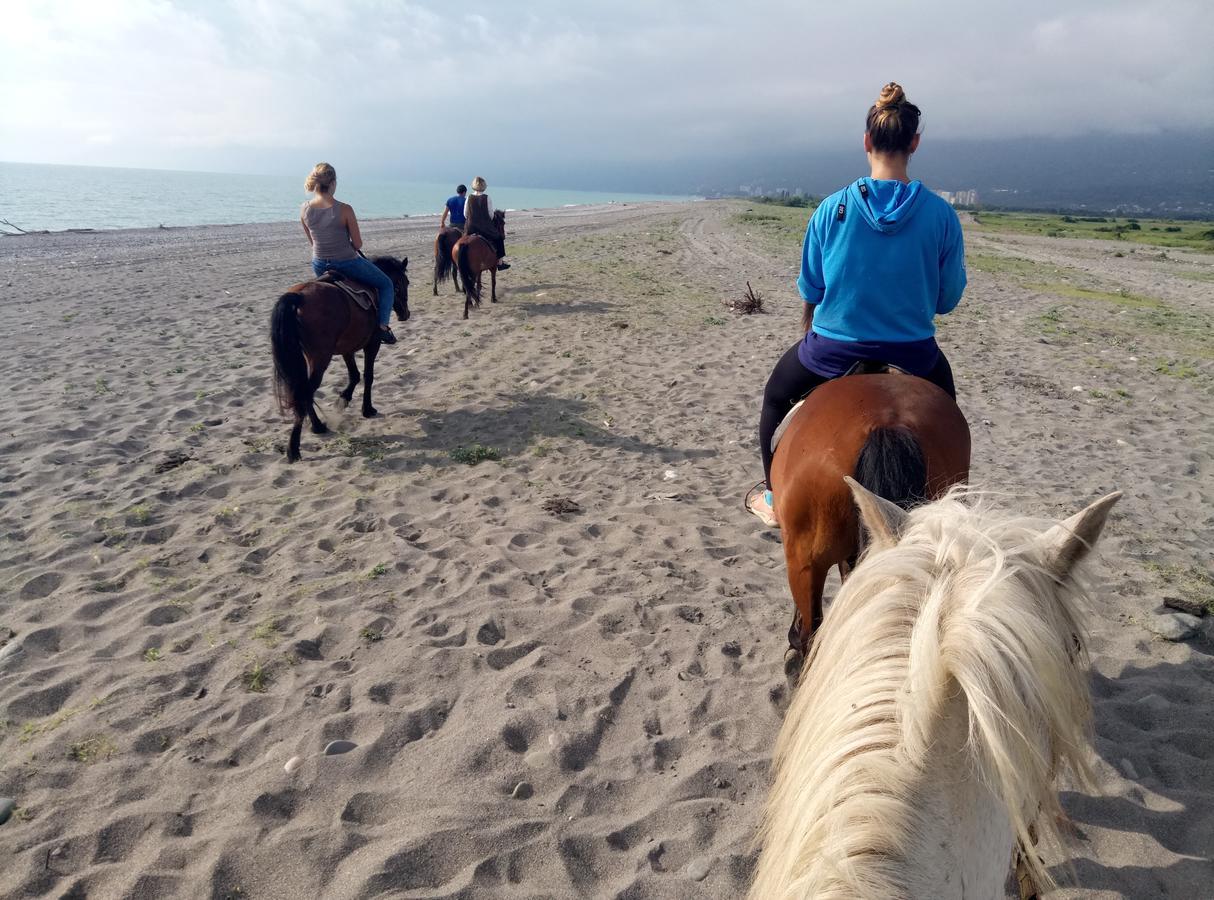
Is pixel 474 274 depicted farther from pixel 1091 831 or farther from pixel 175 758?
pixel 1091 831

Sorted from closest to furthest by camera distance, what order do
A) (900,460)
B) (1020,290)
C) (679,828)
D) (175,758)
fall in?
(900,460) → (679,828) → (175,758) → (1020,290)

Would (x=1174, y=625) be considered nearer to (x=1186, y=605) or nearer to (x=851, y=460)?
(x=1186, y=605)

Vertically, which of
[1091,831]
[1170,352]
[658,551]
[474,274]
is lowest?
[1091,831]

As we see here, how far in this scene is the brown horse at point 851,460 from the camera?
A: 2326 mm

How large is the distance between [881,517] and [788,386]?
1816mm

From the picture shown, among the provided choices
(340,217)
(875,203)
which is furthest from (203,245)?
(875,203)

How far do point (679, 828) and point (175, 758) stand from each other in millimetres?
2229

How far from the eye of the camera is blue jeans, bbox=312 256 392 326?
7561mm

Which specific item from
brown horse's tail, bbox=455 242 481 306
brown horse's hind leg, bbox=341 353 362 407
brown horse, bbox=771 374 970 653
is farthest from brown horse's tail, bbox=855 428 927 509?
brown horse's tail, bbox=455 242 481 306

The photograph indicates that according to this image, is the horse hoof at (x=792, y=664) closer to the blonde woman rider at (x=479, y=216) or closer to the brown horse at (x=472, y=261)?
the brown horse at (x=472, y=261)

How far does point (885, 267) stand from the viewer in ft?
9.27

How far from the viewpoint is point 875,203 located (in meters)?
2.82

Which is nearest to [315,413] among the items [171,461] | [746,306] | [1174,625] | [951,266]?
[171,461]

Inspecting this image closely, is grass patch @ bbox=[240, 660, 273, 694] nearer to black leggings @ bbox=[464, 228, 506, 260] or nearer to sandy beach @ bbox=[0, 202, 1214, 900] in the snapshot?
sandy beach @ bbox=[0, 202, 1214, 900]
